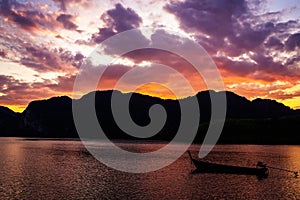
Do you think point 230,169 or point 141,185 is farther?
point 230,169

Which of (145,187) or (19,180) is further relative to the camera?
(19,180)

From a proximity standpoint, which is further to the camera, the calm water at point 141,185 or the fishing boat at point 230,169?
the fishing boat at point 230,169

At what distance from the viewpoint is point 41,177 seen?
2717 inches

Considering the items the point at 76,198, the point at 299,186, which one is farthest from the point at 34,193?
the point at 299,186

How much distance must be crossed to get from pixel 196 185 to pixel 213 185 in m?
3.37

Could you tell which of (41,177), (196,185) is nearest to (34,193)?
(41,177)

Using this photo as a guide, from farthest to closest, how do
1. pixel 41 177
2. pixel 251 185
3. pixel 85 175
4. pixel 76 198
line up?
pixel 85 175
pixel 41 177
pixel 251 185
pixel 76 198

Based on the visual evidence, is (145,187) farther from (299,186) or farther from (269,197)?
(299,186)

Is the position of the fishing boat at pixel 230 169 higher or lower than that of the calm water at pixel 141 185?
higher

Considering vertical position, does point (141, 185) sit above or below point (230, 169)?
below

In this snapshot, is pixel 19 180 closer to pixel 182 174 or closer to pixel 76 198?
pixel 76 198

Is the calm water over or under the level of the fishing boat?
under

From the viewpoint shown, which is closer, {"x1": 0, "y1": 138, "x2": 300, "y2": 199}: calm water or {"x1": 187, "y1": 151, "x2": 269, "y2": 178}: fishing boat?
{"x1": 0, "y1": 138, "x2": 300, "y2": 199}: calm water

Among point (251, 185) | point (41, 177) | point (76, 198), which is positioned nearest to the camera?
point (76, 198)
